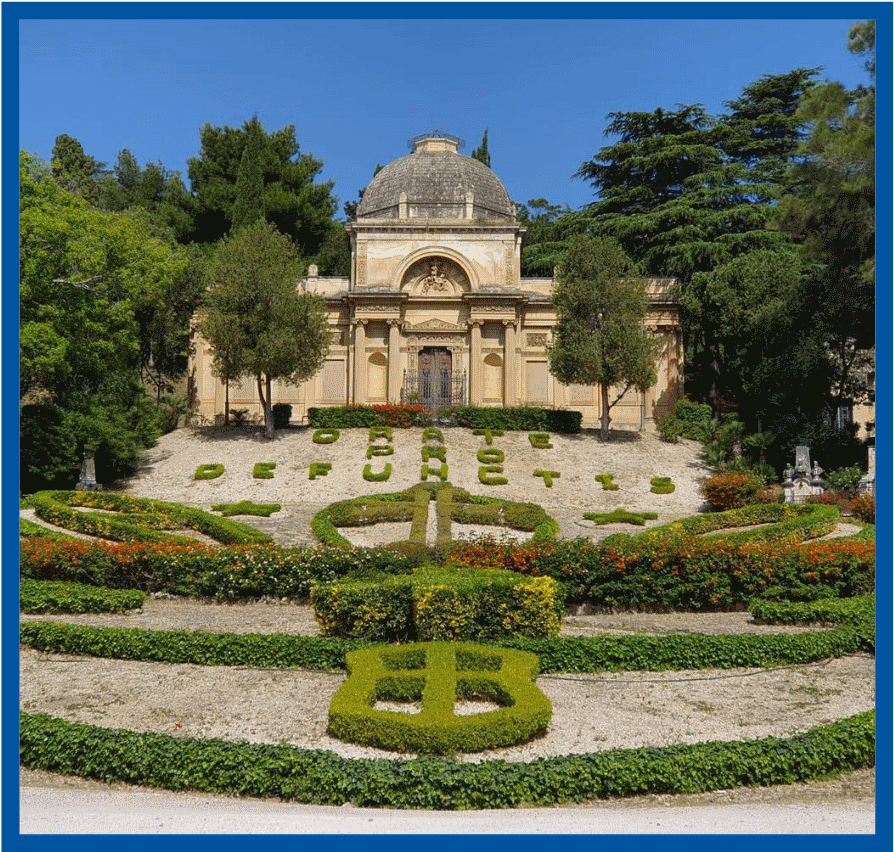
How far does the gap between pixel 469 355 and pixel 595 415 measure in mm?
5758

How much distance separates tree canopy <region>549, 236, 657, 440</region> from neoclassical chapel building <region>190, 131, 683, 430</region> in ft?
14.5

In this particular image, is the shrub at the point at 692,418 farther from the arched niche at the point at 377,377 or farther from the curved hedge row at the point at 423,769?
the curved hedge row at the point at 423,769

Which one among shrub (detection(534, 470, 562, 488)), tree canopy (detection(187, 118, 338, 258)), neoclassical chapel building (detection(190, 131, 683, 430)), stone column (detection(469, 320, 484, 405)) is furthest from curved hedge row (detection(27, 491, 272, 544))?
tree canopy (detection(187, 118, 338, 258))

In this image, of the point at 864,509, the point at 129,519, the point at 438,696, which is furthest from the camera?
the point at 864,509

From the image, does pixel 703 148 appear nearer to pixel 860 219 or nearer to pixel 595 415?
pixel 595 415

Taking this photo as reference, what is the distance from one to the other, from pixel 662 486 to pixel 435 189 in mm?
18842

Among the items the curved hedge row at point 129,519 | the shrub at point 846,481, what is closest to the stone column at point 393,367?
the curved hedge row at point 129,519

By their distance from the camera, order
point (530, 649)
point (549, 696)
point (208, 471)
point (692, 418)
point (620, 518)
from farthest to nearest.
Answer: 1. point (692, 418)
2. point (208, 471)
3. point (620, 518)
4. point (530, 649)
5. point (549, 696)

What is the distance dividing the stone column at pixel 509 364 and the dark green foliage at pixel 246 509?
14.8 meters

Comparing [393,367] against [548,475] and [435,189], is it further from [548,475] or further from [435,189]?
[548,475]

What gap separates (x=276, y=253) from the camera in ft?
92.7

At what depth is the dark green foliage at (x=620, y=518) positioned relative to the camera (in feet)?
63.8

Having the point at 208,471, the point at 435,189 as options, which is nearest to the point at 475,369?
the point at 435,189

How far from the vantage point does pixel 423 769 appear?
6172 mm
